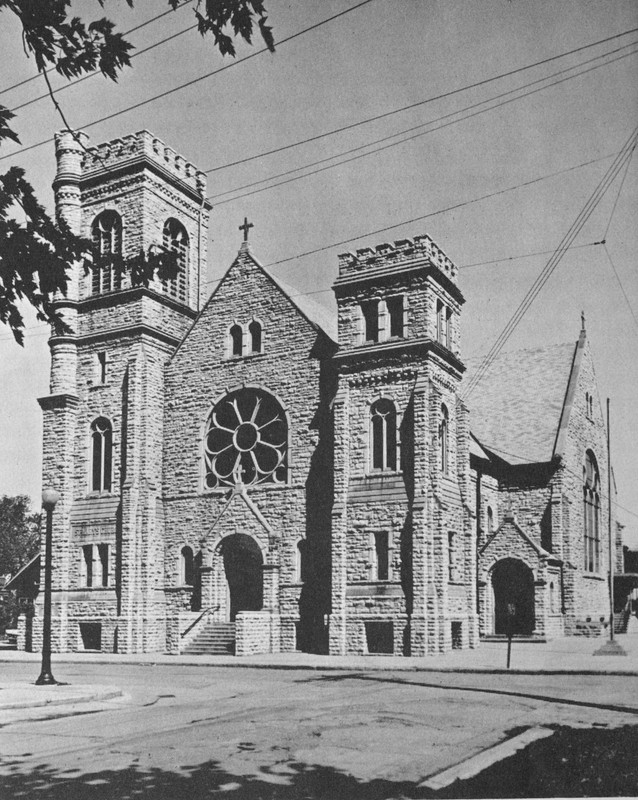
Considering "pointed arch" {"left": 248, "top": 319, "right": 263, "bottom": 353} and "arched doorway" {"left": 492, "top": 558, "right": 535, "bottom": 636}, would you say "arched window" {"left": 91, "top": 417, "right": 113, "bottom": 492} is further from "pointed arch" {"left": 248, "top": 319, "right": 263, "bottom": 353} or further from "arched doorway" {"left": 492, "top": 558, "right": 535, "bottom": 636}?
"arched doorway" {"left": 492, "top": 558, "right": 535, "bottom": 636}

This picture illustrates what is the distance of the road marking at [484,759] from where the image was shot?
32.1 ft

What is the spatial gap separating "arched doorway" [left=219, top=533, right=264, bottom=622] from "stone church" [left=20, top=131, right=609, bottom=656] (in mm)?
83

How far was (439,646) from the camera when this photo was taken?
30.9 metres

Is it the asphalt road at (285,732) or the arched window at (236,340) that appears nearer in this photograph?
the asphalt road at (285,732)

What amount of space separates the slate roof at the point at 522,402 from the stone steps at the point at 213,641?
53.1 feet

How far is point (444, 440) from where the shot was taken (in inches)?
1339

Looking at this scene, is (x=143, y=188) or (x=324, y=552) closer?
(x=324, y=552)

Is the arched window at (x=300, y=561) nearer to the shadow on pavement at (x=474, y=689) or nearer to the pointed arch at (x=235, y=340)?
the pointed arch at (x=235, y=340)

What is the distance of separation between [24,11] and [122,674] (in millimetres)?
20825

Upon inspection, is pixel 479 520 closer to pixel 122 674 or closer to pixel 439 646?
pixel 439 646

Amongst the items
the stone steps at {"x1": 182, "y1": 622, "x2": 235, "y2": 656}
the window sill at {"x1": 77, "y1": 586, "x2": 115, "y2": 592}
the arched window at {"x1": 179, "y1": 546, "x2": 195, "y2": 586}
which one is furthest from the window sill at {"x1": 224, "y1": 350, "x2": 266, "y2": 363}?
the stone steps at {"x1": 182, "y1": 622, "x2": 235, "y2": 656}

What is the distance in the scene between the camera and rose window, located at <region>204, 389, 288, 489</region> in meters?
36.2

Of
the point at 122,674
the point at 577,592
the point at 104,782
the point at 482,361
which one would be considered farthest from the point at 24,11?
the point at 482,361

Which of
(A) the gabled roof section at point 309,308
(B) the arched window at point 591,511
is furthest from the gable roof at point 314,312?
(B) the arched window at point 591,511
